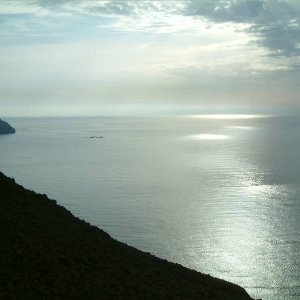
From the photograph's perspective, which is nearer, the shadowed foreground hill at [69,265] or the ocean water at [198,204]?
the shadowed foreground hill at [69,265]

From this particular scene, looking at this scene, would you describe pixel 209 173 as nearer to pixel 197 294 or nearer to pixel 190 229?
pixel 190 229

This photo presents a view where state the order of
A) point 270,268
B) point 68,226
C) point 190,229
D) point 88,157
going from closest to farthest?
point 68,226
point 270,268
point 190,229
point 88,157

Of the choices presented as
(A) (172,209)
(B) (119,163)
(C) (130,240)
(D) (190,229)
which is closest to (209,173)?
(B) (119,163)

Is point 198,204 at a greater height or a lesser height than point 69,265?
lesser

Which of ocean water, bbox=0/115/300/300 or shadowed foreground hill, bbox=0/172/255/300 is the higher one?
shadowed foreground hill, bbox=0/172/255/300

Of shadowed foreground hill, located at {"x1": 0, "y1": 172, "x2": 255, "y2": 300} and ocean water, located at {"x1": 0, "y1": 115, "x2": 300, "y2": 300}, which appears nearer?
shadowed foreground hill, located at {"x1": 0, "y1": 172, "x2": 255, "y2": 300}

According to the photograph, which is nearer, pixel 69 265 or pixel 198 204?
pixel 69 265

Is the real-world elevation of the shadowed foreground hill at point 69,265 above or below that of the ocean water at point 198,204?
above

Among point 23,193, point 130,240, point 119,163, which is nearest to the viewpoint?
point 23,193
